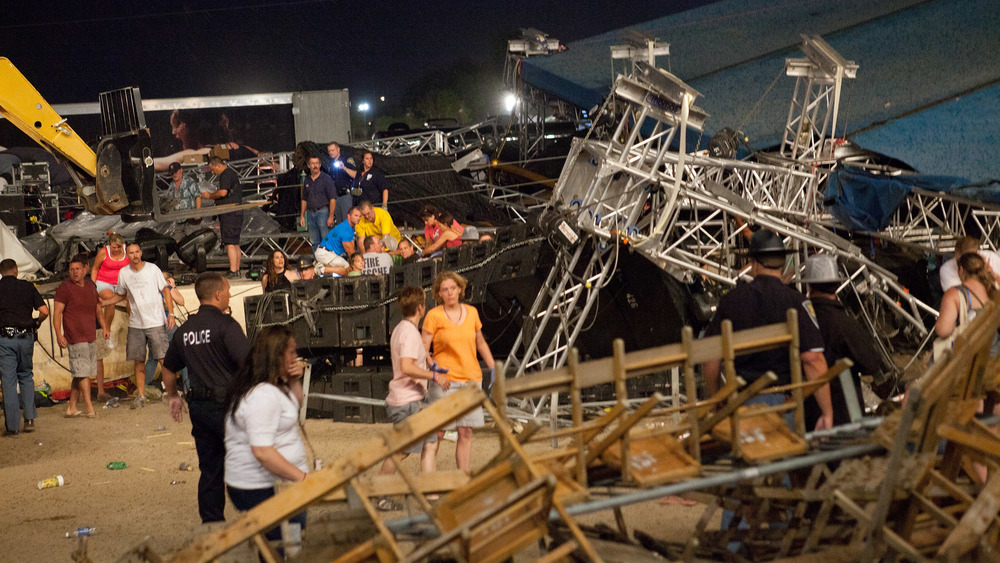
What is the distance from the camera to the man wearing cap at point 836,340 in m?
5.29

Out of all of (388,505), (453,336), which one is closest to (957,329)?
(453,336)

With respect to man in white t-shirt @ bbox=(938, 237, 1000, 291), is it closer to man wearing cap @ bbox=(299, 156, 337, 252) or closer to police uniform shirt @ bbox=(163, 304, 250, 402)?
police uniform shirt @ bbox=(163, 304, 250, 402)

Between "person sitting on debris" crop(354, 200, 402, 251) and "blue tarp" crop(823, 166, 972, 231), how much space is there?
A: 602cm

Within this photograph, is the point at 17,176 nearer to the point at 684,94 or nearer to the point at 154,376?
the point at 154,376

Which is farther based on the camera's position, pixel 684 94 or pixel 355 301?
pixel 355 301

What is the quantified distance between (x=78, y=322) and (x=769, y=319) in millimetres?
9114

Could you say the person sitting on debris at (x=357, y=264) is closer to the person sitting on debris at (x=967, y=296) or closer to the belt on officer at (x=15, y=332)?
the belt on officer at (x=15, y=332)

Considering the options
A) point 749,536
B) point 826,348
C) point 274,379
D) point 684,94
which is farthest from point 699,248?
point 274,379

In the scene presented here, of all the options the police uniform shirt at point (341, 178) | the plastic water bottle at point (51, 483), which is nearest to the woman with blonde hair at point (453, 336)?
the plastic water bottle at point (51, 483)

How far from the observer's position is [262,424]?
4.68 metres

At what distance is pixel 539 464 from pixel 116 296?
9864mm

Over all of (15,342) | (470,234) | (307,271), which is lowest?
(15,342)

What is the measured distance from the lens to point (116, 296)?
488 inches

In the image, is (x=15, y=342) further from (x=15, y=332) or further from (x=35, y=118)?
(x=35, y=118)
